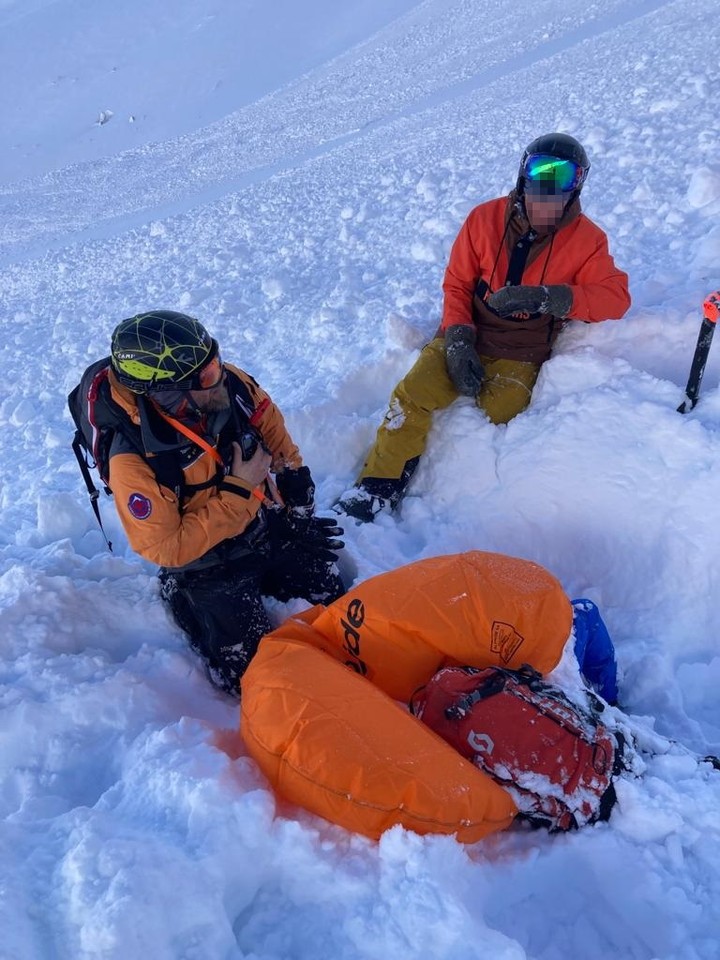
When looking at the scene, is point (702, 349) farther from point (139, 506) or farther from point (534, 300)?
point (139, 506)

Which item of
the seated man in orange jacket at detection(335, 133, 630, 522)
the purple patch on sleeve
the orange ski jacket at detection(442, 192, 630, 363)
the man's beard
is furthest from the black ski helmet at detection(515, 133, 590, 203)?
the purple patch on sleeve

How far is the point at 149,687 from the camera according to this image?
289 centimetres

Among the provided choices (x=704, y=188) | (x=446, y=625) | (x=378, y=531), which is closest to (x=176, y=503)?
(x=446, y=625)

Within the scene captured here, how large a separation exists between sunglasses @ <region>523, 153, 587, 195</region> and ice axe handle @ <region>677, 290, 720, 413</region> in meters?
0.88

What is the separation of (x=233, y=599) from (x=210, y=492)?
19.6 inches

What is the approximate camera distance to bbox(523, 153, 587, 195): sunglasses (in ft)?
11.9

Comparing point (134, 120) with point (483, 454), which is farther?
point (134, 120)

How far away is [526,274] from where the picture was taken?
4.02 metres

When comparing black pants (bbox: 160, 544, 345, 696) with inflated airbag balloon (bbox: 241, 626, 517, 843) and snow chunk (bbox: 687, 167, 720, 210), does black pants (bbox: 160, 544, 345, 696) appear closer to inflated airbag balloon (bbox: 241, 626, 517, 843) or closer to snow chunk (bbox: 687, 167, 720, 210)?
inflated airbag balloon (bbox: 241, 626, 517, 843)

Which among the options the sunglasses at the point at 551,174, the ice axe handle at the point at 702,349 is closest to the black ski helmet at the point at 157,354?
the sunglasses at the point at 551,174

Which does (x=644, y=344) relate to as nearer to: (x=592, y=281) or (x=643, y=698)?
(x=592, y=281)

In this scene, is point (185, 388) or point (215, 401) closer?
point (185, 388)

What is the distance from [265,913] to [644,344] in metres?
3.44

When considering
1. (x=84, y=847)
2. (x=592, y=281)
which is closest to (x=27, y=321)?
(x=592, y=281)
